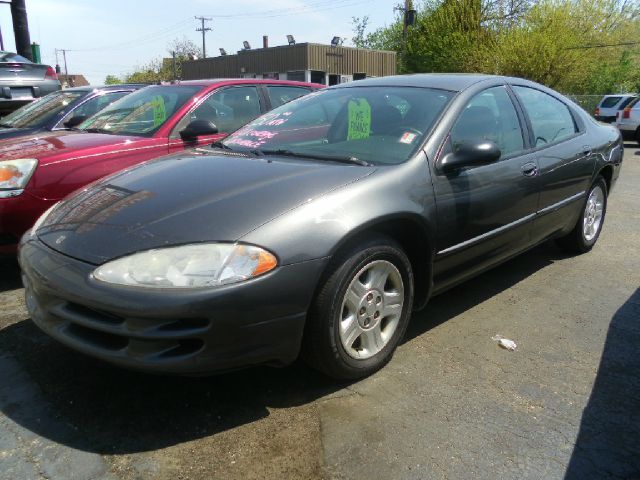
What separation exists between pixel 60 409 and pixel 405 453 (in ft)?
4.83

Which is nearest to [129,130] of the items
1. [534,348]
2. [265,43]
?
[534,348]

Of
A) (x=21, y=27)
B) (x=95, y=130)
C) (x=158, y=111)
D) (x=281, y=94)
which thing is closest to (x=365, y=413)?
(x=158, y=111)

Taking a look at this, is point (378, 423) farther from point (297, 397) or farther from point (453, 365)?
point (453, 365)

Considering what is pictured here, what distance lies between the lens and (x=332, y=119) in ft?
11.2

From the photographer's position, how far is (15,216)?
145 inches

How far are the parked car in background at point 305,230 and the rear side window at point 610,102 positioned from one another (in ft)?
51.5

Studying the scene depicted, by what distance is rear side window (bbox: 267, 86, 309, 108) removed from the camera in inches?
216

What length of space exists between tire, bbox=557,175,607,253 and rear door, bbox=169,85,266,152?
9.59 feet

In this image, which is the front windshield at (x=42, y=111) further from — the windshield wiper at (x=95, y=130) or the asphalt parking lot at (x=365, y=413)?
the asphalt parking lot at (x=365, y=413)

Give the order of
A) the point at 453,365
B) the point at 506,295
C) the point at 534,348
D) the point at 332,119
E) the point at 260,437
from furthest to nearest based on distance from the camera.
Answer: the point at 506,295 → the point at 332,119 → the point at 534,348 → the point at 453,365 → the point at 260,437

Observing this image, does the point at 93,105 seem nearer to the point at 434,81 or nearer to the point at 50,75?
the point at 434,81

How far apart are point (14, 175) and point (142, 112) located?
4.59ft

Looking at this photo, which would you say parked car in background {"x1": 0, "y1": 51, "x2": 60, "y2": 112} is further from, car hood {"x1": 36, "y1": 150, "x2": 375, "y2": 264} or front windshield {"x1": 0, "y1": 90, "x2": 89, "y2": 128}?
car hood {"x1": 36, "y1": 150, "x2": 375, "y2": 264}

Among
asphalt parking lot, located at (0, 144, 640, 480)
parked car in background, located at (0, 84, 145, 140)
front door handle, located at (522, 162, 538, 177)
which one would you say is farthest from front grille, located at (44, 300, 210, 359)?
parked car in background, located at (0, 84, 145, 140)
